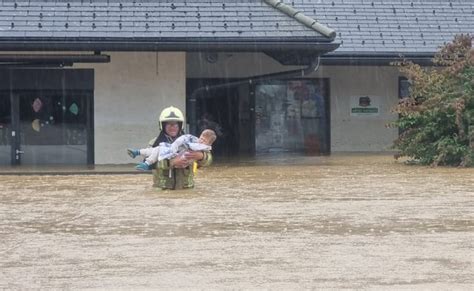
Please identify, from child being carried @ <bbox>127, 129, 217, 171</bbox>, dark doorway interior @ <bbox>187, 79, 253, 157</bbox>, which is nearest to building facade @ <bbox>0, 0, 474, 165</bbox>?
dark doorway interior @ <bbox>187, 79, 253, 157</bbox>

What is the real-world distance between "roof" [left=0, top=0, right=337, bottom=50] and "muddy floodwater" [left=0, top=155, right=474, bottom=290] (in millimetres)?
4007

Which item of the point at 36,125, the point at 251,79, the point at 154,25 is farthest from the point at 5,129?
the point at 251,79

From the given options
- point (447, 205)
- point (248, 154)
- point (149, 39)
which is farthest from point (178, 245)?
point (248, 154)

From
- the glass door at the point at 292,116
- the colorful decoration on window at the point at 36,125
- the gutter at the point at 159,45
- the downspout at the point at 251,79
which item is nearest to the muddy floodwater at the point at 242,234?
the gutter at the point at 159,45

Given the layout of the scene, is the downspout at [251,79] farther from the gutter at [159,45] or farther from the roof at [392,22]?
the roof at [392,22]

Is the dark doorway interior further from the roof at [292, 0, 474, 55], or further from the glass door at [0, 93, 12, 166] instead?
the glass door at [0, 93, 12, 166]

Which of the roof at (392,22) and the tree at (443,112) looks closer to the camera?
the tree at (443,112)

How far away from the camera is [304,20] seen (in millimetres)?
A: 19969

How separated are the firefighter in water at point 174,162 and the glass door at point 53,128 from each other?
6.94 meters

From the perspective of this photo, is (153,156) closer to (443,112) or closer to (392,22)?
(443,112)

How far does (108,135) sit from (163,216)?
9868 millimetres

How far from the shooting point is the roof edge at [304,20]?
19.5 metres

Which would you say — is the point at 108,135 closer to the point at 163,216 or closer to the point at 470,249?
the point at 163,216

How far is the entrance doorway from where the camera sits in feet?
67.9
